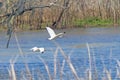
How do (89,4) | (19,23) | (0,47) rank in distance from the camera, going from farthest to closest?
1. (89,4)
2. (19,23)
3. (0,47)

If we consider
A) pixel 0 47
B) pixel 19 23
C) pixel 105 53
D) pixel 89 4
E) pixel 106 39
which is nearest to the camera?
pixel 105 53

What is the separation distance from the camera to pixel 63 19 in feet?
94.7

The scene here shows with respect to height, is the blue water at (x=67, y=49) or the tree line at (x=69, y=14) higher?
the blue water at (x=67, y=49)

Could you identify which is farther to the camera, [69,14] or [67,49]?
[69,14]

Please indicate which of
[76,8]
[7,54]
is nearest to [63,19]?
[76,8]

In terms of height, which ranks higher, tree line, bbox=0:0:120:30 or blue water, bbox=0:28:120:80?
blue water, bbox=0:28:120:80

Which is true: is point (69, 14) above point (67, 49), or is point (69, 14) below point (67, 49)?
below

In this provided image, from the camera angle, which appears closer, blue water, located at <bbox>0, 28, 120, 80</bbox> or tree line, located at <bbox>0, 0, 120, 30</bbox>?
blue water, located at <bbox>0, 28, 120, 80</bbox>

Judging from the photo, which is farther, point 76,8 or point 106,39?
point 76,8

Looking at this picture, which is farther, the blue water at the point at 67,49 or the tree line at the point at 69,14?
the tree line at the point at 69,14

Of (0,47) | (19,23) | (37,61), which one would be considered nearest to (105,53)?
(37,61)

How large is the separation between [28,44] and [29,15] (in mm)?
6508

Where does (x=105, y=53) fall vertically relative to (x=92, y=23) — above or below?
above

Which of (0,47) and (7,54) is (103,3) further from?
(7,54)
